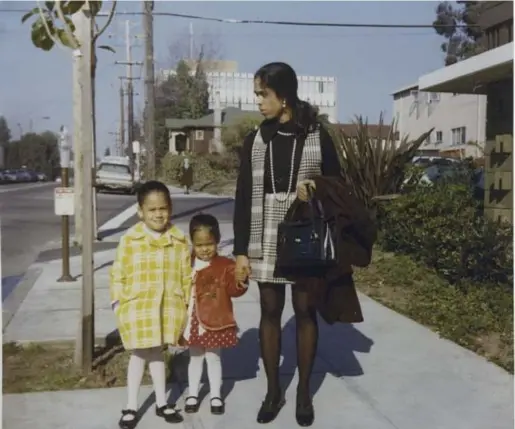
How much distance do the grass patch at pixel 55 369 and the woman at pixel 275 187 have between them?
42.3 inches

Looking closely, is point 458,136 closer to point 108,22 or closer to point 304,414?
point 108,22

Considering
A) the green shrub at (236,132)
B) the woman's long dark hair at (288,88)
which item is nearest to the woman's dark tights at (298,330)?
the woman's long dark hair at (288,88)

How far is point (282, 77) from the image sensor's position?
12.8 feet

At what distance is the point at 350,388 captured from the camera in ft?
14.9

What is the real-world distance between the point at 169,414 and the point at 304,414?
69 centimetres

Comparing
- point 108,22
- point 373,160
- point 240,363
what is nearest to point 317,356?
point 240,363

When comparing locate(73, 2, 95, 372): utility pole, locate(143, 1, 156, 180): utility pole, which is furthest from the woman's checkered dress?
locate(143, 1, 156, 180): utility pole

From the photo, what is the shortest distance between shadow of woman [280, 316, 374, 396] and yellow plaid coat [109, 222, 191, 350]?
1.03m

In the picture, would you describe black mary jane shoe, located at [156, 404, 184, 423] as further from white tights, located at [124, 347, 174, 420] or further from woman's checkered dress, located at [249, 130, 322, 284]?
woman's checkered dress, located at [249, 130, 322, 284]

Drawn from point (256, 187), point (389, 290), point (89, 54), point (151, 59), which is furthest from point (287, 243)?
point (151, 59)

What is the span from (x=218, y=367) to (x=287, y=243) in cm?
84

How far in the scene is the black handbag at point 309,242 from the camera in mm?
3756

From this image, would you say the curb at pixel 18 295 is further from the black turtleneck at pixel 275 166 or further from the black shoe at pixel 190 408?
the black turtleneck at pixel 275 166

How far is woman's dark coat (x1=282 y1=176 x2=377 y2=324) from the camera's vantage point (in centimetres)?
382
